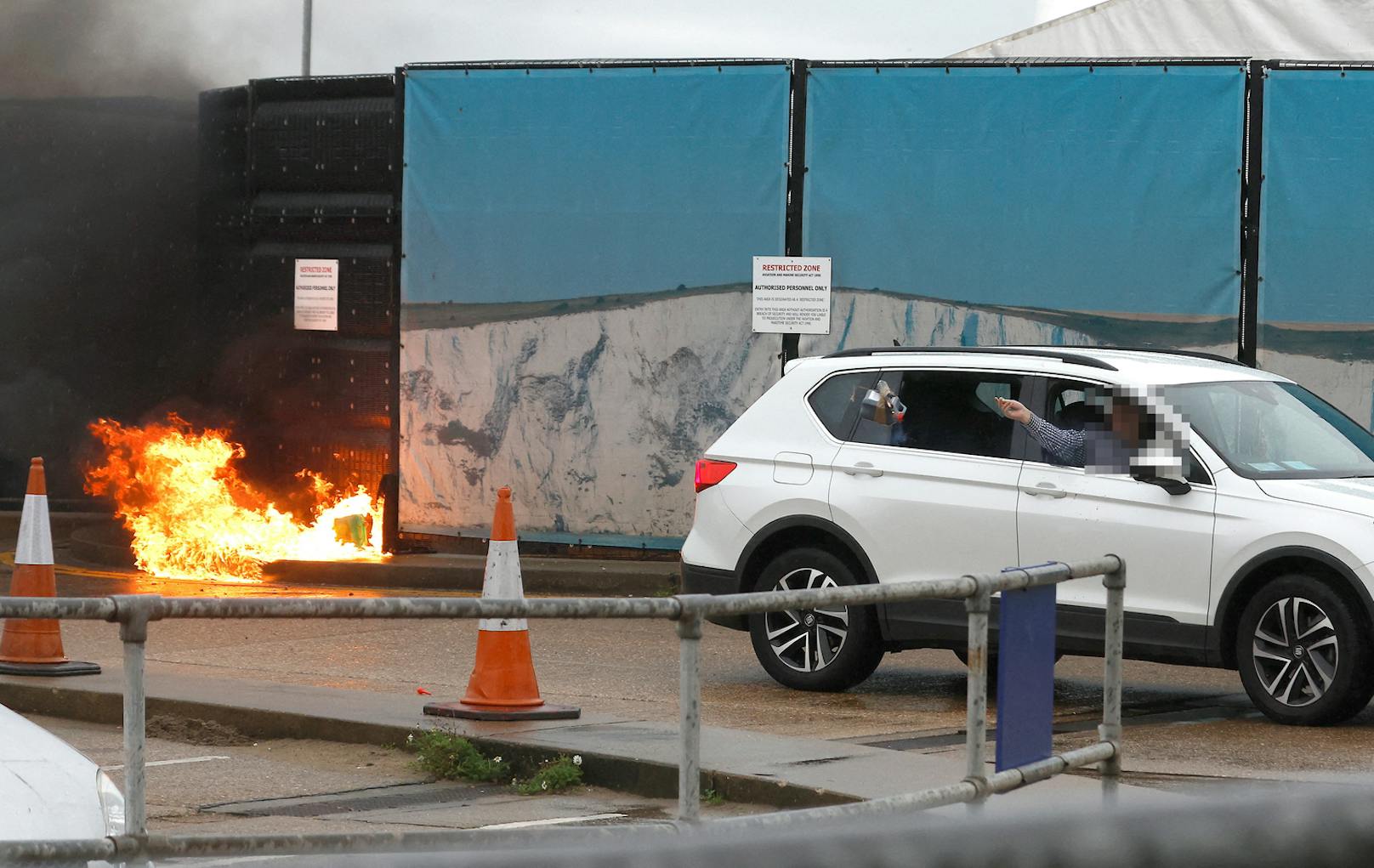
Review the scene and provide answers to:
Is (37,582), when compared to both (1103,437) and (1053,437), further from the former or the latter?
(1103,437)

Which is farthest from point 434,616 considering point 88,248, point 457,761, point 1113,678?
point 88,248

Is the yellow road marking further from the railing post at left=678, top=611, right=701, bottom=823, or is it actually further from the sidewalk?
the railing post at left=678, top=611, right=701, bottom=823

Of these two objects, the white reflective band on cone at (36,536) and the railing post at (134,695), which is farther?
the white reflective band on cone at (36,536)

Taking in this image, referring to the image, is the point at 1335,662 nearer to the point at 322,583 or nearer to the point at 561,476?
the point at 561,476

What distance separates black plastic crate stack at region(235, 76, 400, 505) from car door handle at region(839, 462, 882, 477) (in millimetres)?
6320

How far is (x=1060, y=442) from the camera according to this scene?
8875 mm

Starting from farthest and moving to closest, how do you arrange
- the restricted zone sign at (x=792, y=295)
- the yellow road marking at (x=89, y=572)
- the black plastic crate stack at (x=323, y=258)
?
the black plastic crate stack at (x=323, y=258), the yellow road marking at (x=89, y=572), the restricted zone sign at (x=792, y=295)

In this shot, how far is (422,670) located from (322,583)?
4254 mm

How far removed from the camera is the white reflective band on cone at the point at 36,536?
8.82 m

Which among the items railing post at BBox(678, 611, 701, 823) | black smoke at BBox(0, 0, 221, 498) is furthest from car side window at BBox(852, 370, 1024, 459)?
black smoke at BBox(0, 0, 221, 498)

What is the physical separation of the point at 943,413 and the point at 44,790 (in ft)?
19.7

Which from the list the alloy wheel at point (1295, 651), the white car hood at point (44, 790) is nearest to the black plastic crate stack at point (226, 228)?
the alloy wheel at point (1295, 651)

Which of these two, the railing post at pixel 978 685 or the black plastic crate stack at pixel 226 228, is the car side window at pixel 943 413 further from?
the black plastic crate stack at pixel 226 228

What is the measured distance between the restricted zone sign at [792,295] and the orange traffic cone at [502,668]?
5.83 m
